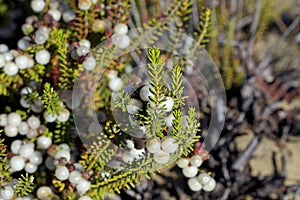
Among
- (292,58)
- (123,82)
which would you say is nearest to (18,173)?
(123,82)

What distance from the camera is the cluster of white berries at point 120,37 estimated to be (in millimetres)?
574

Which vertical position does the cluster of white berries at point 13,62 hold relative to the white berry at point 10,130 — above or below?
above

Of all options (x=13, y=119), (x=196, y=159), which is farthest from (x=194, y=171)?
(x=13, y=119)

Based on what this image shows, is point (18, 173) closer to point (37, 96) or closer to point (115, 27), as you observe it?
point (37, 96)

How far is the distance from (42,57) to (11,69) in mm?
44

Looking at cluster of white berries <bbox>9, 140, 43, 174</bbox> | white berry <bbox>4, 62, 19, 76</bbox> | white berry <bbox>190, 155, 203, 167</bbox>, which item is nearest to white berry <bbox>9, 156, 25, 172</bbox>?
cluster of white berries <bbox>9, 140, 43, 174</bbox>

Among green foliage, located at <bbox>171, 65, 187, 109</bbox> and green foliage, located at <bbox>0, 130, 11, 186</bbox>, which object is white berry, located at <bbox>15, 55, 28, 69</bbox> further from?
green foliage, located at <bbox>171, 65, 187, 109</bbox>

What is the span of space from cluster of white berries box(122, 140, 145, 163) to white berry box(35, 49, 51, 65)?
6.6 inches

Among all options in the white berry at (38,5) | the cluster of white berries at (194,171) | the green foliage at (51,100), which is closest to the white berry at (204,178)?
the cluster of white berries at (194,171)

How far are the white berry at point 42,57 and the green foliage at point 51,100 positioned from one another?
0.20ft

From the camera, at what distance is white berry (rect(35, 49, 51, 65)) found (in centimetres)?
58

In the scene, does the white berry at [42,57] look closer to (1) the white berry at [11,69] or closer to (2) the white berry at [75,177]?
(1) the white berry at [11,69]

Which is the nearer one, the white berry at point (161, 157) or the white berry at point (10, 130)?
the white berry at point (161, 157)

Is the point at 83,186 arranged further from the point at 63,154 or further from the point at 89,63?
the point at 89,63
